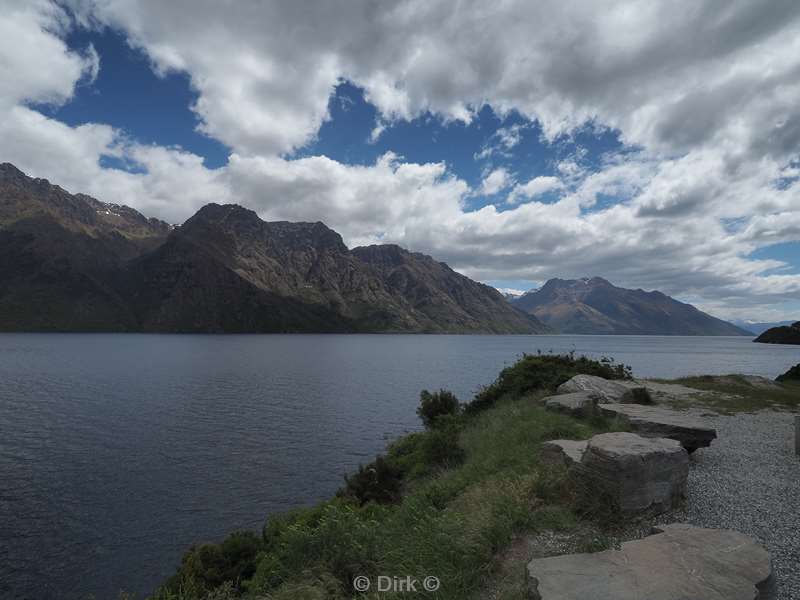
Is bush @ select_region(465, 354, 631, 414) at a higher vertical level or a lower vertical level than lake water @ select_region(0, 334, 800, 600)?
higher

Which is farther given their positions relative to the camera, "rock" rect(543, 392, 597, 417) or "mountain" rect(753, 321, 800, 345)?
"mountain" rect(753, 321, 800, 345)

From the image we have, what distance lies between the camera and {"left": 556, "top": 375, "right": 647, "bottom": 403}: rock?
1008 inches

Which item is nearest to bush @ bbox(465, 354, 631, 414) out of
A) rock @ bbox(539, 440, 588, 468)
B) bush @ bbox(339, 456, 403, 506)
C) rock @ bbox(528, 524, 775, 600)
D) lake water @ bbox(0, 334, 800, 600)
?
bush @ bbox(339, 456, 403, 506)

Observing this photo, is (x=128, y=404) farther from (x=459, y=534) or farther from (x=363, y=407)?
(x=459, y=534)

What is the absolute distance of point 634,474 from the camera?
10633mm

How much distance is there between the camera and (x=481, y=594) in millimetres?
8016

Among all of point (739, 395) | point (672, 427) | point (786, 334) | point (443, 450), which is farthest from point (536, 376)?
point (786, 334)

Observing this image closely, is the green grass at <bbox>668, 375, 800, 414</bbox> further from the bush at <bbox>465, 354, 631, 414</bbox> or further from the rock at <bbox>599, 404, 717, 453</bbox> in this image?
the rock at <bbox>599, 404, 717, 453</bbox>

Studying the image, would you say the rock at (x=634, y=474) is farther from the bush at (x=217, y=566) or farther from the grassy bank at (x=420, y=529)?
the bush at (x=217, y=566)

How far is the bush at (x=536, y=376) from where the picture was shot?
105 ft

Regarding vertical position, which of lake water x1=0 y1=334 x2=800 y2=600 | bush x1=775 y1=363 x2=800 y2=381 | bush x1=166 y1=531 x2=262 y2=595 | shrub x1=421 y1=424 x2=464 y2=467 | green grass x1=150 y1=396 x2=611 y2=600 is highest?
bush x1=775 y1=363 x2=800 y2=381

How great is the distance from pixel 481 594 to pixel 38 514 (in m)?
27.8

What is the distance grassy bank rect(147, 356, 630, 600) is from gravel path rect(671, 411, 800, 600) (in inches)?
144

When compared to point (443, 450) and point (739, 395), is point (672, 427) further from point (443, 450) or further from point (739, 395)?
point (739, 395)
